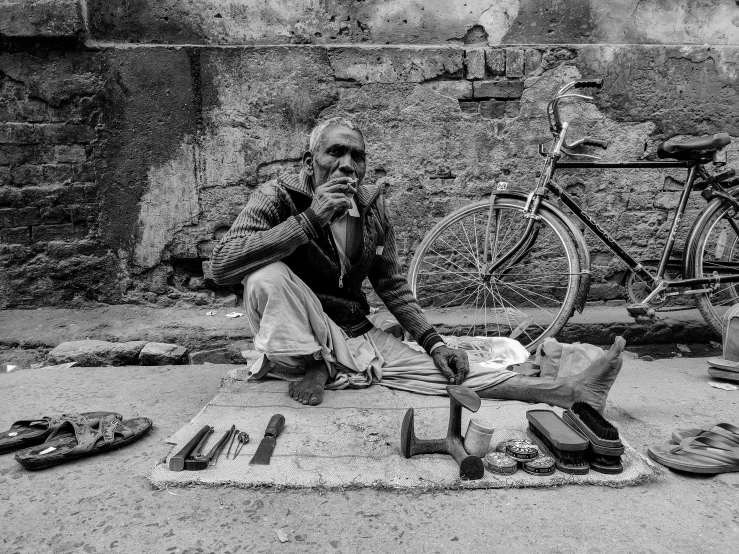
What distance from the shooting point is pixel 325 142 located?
2.51 metres

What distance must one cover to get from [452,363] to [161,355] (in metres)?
1.71

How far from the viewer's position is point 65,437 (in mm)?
2014

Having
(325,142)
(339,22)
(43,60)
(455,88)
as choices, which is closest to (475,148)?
(455,88)

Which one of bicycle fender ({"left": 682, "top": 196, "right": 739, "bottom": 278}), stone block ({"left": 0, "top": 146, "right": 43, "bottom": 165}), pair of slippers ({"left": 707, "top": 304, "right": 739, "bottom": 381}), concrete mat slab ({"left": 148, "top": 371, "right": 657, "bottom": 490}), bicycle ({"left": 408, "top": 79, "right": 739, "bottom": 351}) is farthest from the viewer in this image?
stone block ({"left": 0, "top": 146, "right": 43, "bottom": 165})

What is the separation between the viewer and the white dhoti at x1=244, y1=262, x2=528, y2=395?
237 centimetres

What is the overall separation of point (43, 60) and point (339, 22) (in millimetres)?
1935

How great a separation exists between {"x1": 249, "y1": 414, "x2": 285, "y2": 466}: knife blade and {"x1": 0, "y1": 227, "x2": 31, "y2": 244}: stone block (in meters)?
2.66

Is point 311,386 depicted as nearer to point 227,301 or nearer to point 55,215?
point 227,301

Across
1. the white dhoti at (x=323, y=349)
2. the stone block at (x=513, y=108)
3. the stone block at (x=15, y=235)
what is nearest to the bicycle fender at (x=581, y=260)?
the white dhoti at (x=323, y=349)

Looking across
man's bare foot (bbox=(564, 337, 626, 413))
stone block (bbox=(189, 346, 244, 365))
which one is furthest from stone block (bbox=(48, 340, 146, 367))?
man's bare foot (bbox=(564, 337, 626, 413))

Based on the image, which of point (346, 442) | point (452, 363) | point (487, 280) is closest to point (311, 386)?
point (346, 442)

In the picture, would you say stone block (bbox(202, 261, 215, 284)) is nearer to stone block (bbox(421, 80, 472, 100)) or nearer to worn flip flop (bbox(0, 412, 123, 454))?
worn flip flop (bbox(0, 412, 123, 454))

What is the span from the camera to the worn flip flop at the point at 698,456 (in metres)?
1.84

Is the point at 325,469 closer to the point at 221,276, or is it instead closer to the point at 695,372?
the point at 221,276
